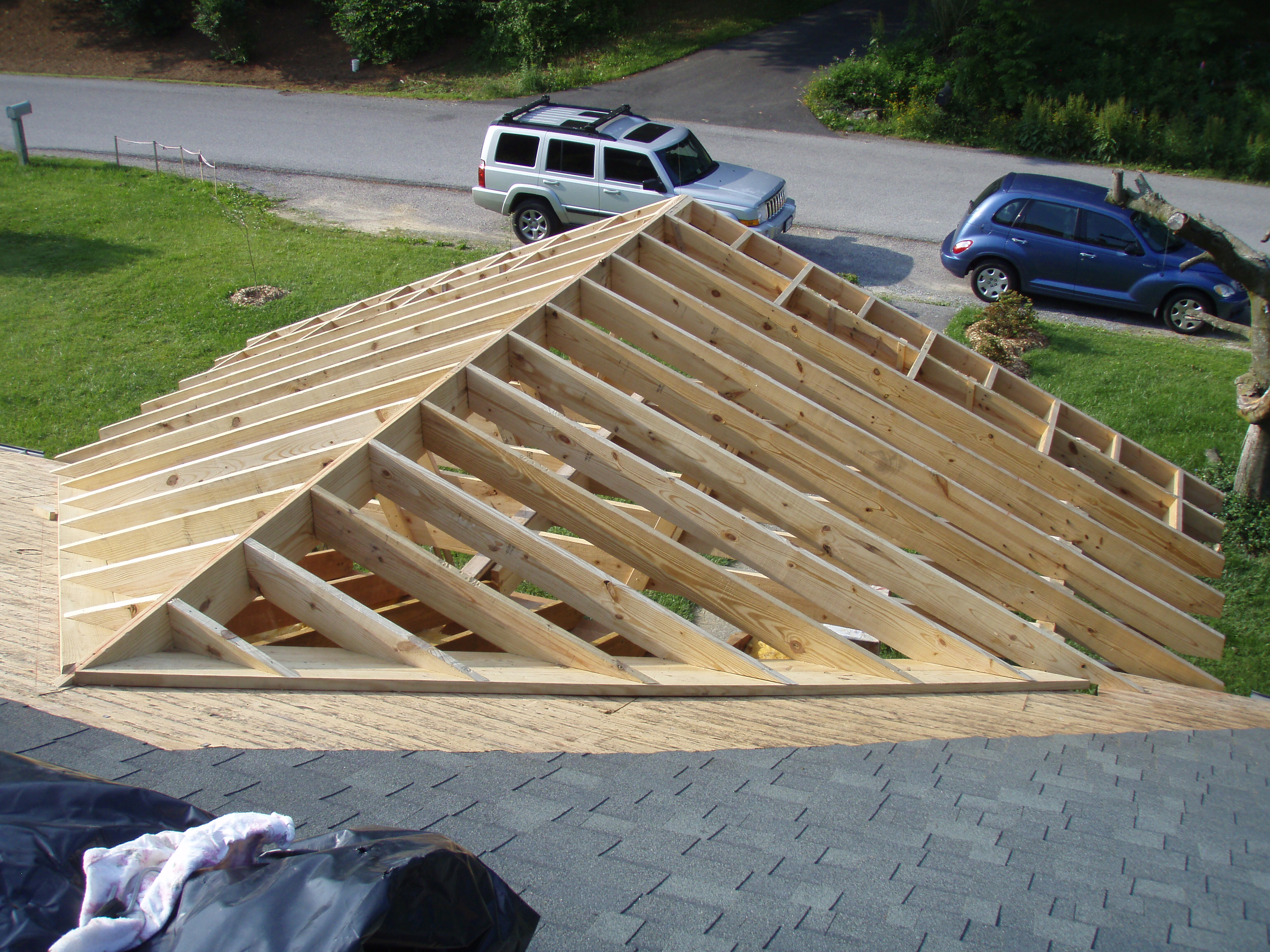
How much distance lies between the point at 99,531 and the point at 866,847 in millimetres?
3929

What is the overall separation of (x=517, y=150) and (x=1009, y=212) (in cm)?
838

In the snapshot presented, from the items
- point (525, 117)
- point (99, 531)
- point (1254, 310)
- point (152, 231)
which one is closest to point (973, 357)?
point (1254, 310)

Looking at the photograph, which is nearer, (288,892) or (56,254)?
(288,892)

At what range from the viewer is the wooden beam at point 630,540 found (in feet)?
14.4

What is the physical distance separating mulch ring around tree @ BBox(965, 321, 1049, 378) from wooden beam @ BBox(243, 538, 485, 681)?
9981mm

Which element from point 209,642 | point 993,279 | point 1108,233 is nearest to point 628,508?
point 209,642

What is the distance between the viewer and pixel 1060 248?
13.9 metres

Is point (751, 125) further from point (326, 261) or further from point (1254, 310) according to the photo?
point (1254, 310)

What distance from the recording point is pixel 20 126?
19406 millimetres

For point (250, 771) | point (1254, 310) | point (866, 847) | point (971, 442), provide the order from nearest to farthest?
point (250, 771) → point (866, 847) → point (971, 442) → point (1254, 310)

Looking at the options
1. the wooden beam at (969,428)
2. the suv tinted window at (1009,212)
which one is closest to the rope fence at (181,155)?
the suv tinted window at (1009,212)

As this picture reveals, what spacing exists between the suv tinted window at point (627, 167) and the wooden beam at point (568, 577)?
12.0 m

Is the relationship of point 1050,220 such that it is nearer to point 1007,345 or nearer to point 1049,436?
point 1007,345

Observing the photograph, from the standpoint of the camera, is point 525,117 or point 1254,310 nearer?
point 1254,310
